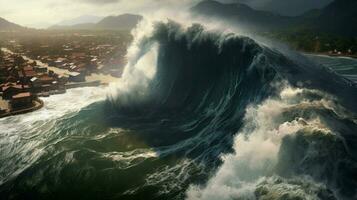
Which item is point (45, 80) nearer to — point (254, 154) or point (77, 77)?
point (77, 77)

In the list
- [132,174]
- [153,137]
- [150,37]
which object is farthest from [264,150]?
[150,37]

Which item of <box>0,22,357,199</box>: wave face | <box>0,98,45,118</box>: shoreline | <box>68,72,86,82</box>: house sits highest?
<box>0,22,357,199</box>: wave face

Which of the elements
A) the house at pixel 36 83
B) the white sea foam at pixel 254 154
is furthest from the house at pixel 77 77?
the white sea foam at pixel 254 154

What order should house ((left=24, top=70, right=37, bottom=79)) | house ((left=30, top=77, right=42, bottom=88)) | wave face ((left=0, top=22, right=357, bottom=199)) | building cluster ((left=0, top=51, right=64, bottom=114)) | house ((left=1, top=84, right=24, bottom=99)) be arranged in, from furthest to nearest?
house ((left=24, top=70, right=37, bottom=79))
house ((left=30, top=77, right=42, bottom=88))
house ((left=1, top=84, right=24, bottom=99))
building cluster ((left=0, top=51, right=64, bottom=114))
wave face ((left=0, top=22, right=357, bottom=199))

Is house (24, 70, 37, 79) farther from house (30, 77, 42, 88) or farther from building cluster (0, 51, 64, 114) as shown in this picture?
house (30, 77, 42, 88)

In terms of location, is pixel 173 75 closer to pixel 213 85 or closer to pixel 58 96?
pixel 213 85

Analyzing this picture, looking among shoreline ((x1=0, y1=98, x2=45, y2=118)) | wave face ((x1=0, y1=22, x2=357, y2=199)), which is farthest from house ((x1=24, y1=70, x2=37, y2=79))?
wave face ((x1=0, y1=22, x2=357, y2=199))

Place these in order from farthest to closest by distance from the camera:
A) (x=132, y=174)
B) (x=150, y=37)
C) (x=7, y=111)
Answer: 1. (x=7, y=111)
2. (x=150, y=37)
3. (x=132, y=174)

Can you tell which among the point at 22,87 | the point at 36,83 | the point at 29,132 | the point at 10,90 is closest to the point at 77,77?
the point at 36,83
